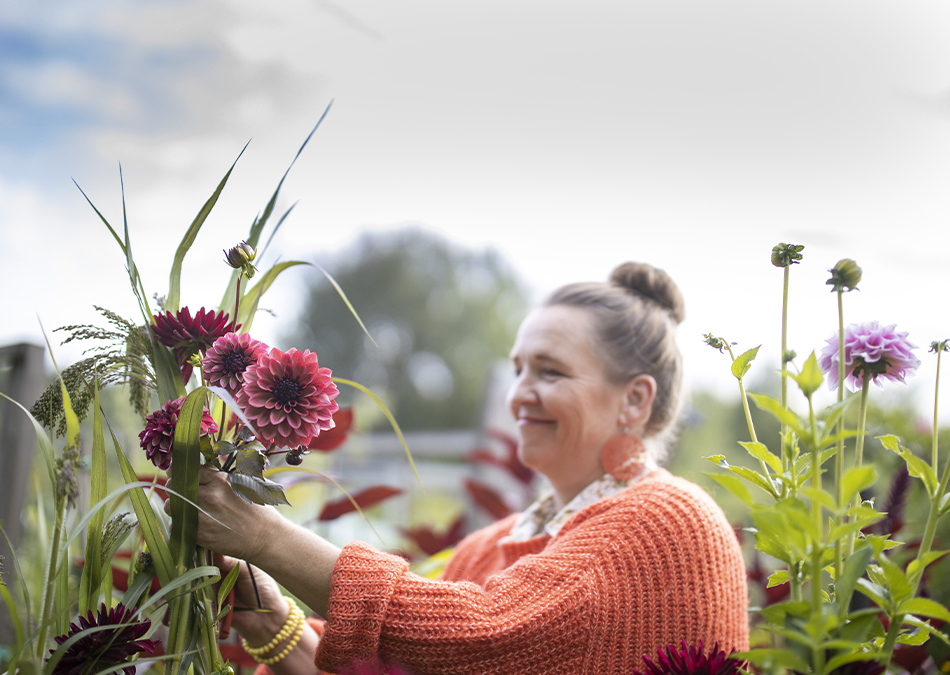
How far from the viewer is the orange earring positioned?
115 centimetres

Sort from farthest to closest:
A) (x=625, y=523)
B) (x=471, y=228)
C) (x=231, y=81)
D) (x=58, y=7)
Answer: (x=471, y=228) < (x=231, y=81) < (x=58, y=7) < (x=625, y=523)

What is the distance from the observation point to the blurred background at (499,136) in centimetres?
89

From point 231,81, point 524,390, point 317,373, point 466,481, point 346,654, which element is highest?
point 231,81

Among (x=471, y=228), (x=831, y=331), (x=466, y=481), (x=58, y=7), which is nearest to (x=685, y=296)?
(x=831, y=331)

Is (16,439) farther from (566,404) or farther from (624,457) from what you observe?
(624,457)

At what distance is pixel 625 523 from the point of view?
916mm

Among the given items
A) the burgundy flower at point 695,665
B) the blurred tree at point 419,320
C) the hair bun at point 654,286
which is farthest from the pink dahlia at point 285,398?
the blurred tree at point 419,320

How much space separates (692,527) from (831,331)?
427 millimetres

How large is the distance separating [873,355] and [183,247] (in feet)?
2.47

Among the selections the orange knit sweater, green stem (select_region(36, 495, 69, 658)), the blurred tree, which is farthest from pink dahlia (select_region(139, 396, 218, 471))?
the blurred tree

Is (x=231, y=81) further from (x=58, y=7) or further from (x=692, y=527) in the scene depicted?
(x=692, y=527)

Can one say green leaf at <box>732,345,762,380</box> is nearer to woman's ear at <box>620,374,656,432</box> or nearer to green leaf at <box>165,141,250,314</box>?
green leaf at <box>165,141,250,314</box>

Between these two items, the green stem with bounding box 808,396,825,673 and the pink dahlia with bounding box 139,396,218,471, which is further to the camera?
the pink dahlia with bounding box 139,396,218,471

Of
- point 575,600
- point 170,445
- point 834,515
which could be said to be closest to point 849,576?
point 834,515
